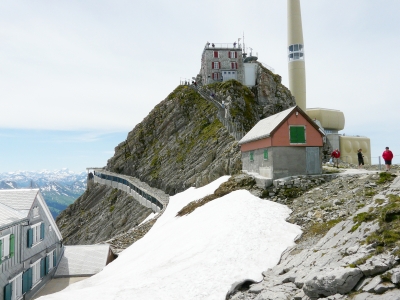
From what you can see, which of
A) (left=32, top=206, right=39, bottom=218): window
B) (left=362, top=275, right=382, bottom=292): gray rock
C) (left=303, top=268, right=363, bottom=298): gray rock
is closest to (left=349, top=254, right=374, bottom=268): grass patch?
(left=303, top=268, right=363, bottom=298): gray rock

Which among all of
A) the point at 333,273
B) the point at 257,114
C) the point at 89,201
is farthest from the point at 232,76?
the point at 333,273

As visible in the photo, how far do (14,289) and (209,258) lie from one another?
47.3 ft

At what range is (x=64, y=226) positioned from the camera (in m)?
70.2

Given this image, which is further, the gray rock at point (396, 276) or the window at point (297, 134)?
the window at point (297, 134)

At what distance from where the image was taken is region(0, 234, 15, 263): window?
18.5 metres

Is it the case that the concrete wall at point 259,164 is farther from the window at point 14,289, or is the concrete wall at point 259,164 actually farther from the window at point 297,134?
the window at point 14,289

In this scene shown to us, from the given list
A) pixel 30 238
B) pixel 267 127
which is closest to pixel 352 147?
pixel 267 127

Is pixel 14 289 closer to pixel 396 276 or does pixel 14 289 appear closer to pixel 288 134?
pixel 396 276

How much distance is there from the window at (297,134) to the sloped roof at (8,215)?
21240 millimetres

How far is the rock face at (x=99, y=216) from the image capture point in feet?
169

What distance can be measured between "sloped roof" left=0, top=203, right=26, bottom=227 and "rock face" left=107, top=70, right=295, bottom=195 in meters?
22.5

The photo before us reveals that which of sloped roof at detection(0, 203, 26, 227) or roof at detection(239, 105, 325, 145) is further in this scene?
roof at detection(239, 105, 325, 145)

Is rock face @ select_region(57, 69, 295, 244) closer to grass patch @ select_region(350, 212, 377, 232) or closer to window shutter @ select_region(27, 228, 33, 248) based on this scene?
window shutter @ select_region(27, 228, 33, 248)

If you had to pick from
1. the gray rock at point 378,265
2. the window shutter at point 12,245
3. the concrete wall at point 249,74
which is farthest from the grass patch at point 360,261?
the concrete wall at point 249,74
